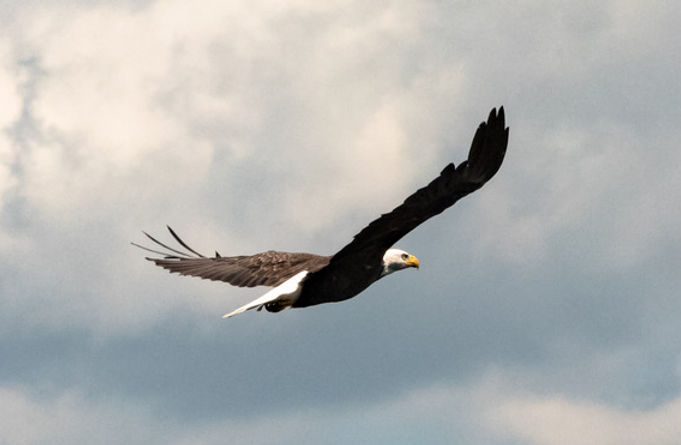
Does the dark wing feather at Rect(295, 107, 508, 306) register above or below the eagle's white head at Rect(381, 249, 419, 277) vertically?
below

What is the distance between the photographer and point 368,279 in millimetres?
21906

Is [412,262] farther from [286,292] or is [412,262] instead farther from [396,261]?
[286,292]

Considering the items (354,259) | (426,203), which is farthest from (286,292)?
(426,203)

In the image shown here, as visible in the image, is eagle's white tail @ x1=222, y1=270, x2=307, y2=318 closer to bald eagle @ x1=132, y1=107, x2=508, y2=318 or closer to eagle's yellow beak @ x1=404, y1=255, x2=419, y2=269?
bald eagle @ x1=132, y1=107, x2=508, y2=318

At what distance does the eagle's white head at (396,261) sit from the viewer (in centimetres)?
2238

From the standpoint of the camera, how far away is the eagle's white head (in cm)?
2238

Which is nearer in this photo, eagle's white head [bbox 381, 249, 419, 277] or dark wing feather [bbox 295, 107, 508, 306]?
dark wing feather [bbox 295, 107, 508, 306]

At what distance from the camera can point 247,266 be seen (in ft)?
78.4

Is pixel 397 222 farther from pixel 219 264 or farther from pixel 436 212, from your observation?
pixel 219 264

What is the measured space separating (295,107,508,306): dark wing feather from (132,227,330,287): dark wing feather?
3.86 feet

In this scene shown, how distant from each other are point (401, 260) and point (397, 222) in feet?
7.76

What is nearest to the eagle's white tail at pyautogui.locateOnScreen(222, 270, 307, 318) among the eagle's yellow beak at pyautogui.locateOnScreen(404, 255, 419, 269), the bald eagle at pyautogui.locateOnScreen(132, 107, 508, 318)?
the bald eagle at pyautogui.locateOnScreen(132, 107, 508, 318)

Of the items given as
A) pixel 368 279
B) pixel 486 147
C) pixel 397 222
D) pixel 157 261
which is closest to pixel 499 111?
pixel 486 147

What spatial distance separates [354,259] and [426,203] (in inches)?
79.4
